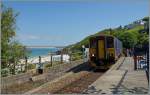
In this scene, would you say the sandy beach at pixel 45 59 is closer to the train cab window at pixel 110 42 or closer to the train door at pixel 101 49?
the train door at pixel 101 49

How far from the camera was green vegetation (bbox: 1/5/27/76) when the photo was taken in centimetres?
1983

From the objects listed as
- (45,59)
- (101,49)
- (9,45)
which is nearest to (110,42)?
(101,49)

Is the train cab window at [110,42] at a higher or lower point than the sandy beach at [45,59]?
higher

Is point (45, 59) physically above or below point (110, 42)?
below

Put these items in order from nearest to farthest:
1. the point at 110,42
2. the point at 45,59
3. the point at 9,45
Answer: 1. the point at 9,45
2. the point at 110,42
3. the point at 45,59

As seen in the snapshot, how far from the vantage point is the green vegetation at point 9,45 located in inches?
781

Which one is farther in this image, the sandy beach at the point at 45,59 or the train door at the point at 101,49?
the train door at the point at 101,49

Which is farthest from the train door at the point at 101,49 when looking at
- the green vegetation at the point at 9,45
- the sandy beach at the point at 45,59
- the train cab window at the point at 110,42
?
the green vegetation at the point at 9,45

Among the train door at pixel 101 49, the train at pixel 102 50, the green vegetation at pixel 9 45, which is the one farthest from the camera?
the train door at pixel 101 49

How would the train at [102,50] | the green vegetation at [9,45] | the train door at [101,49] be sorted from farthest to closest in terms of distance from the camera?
the train door at [101,49] → the train at [102,50] → the green vegetation at [9,45]

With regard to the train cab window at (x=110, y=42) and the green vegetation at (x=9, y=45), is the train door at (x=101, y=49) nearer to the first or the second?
the train cab window at (x=110, y=42)

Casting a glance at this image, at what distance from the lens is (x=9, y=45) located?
20.3m

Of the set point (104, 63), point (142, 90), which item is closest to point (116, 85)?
point (142, 90)

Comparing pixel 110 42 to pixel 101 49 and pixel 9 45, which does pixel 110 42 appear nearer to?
pixel 101 49
